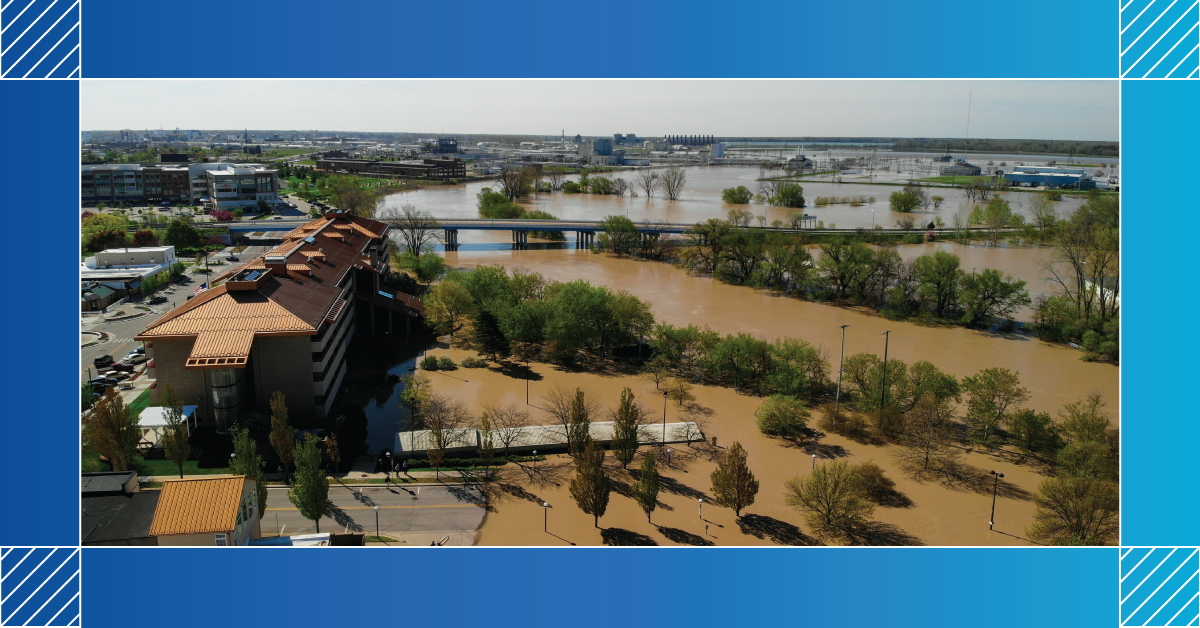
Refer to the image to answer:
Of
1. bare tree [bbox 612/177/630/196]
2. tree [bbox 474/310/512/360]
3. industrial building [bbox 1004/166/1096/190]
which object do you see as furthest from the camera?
bare tree [bbox 612/177/630/196]

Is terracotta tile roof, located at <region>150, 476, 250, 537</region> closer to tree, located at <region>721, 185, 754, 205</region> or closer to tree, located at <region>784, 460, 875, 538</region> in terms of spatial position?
tree, located at <region>784, 460, 875, 538</region>

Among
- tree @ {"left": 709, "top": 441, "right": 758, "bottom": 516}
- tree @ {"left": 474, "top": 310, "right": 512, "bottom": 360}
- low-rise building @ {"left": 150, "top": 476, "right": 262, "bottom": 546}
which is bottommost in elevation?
tree @ {"left": 709, "top": 441, "right": 758, "bottom": 516}

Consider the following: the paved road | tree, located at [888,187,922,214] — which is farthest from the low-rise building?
tree, located at [888,187,922,214]

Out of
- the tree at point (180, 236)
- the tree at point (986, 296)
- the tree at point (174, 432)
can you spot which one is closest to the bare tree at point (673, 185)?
the tree at point (180, 236)

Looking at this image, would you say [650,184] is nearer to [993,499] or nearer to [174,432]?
Result: [993,499]

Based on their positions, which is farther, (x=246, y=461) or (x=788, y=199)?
(x=788, y=199)

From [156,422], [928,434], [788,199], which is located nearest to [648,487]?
[928,434]

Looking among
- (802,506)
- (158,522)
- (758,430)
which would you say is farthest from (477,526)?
(758,430)
